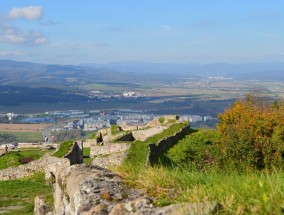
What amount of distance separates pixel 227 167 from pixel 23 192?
858 centimetres

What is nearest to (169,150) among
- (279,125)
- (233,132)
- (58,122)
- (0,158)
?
(233,132)

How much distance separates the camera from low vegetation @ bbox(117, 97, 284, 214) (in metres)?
6.04

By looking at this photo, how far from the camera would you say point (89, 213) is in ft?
21.4

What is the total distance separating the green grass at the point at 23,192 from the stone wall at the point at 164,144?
561cm

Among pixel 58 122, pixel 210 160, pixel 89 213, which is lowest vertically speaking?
pixel 58 122

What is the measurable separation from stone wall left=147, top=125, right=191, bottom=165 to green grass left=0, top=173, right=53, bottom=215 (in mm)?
5612

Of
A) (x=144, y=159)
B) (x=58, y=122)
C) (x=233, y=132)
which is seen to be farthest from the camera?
(x=58, y=122)

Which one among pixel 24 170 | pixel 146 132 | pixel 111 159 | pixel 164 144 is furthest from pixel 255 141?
pixel 24 170

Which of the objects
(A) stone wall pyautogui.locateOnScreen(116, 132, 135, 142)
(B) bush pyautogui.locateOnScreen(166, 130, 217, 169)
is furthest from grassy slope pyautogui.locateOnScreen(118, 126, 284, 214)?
(A) stone wall pyautogui.locateOnScreen(116, 132, 135, 142)

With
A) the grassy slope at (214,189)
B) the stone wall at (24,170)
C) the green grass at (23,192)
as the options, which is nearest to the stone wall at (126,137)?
the stone wall at (24,170)

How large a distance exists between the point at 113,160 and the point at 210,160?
7220 millimetres

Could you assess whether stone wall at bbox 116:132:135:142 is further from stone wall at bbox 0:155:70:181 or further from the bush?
stone wall at bbox 0:155:70:181

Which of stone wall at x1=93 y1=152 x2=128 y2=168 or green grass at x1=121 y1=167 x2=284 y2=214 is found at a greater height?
green grass at x1=121 y1=167 x2=284 y2=214

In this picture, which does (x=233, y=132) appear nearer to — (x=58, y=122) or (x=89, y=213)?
(x=89, y=213)
